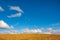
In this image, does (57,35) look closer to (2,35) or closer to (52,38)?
(52,38)

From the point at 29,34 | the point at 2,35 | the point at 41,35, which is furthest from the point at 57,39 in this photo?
the point at 2,35

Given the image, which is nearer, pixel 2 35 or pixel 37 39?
pixel 37 39

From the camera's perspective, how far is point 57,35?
64.8 ft

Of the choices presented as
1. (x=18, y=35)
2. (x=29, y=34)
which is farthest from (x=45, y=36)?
(x=18, y=35)

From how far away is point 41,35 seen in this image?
64.4 ft

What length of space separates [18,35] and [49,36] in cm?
370

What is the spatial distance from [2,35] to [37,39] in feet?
14.5

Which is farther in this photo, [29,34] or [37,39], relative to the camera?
[29,34]

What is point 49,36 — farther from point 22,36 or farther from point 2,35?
point 2,35

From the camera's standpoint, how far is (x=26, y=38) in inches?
742

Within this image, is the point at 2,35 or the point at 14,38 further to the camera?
the point at 2,35

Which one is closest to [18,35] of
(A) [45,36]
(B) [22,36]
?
(B) [22,36]

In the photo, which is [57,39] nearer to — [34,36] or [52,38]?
[52,38]

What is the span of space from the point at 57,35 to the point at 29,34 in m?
3.40
